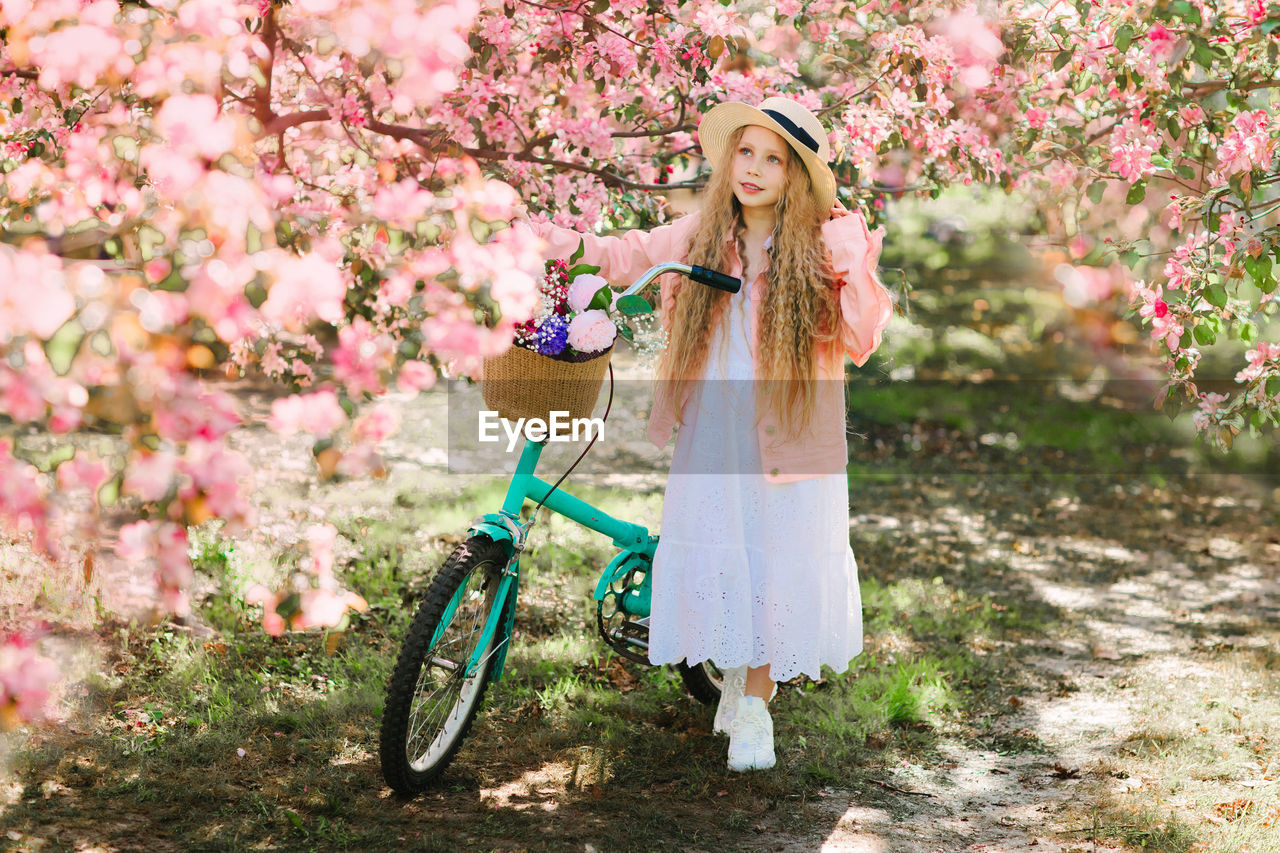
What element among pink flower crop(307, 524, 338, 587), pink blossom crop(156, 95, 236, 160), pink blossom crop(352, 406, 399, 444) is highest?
pink blossom crop(156, 95, 236, 160)

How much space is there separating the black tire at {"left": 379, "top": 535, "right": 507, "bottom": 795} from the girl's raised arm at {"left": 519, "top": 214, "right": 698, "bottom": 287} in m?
0.87

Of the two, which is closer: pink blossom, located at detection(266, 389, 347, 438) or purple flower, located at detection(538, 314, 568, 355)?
pink blossom, located at detection(266, 389, 347, 438)

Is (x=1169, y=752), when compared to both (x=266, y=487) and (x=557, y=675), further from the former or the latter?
(x=266, y=487)

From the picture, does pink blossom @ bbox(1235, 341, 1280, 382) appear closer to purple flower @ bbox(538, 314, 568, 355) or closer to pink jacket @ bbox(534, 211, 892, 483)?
pink jacket @ bbox(534, 211, 892, 483)

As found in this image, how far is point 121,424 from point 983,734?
9.83ft

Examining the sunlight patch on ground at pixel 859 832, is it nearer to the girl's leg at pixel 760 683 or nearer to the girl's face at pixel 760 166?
the girl's leg at pixel 760 683

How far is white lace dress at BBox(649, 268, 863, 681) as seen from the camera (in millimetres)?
3053

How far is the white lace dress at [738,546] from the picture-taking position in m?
3.05

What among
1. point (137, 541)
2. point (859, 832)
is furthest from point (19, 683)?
point (859, 832)

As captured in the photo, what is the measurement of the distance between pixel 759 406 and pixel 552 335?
652mm

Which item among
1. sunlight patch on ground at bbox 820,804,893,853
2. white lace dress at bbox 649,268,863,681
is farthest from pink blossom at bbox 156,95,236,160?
sunlight patch on ground at bbox 820,804,893,853

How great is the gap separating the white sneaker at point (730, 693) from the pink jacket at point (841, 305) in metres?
0.64

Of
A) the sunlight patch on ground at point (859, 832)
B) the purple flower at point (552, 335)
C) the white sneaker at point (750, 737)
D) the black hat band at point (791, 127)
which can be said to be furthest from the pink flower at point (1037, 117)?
the sunlight patch on ground at point (859, 832)

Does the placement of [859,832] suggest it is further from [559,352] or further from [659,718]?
[559,352]
